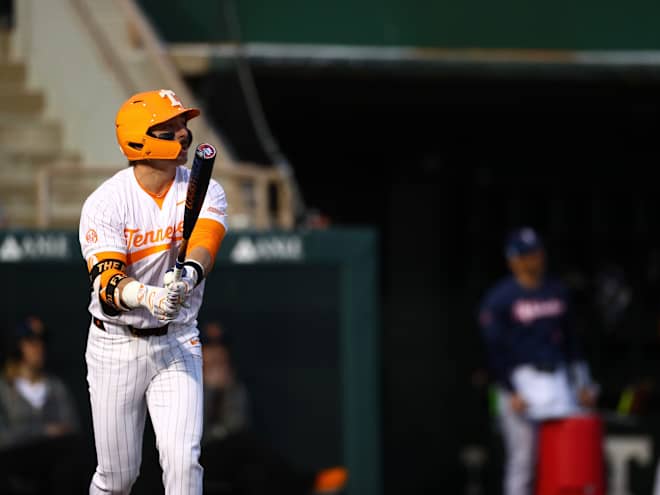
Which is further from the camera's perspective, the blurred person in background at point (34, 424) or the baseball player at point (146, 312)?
the blurred person in background at point (34, 424)

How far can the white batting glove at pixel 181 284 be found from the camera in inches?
167

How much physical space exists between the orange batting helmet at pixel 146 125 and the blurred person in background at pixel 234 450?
301 cm

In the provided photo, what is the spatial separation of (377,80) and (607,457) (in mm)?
3309

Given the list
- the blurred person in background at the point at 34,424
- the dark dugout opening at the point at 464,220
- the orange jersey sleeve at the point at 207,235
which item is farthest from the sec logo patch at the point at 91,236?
the dark dugout opening at the point at 464,220

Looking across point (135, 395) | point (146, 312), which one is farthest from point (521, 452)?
point (146, 312)

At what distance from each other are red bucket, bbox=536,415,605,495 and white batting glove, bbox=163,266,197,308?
156 inches

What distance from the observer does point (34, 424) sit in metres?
7.50

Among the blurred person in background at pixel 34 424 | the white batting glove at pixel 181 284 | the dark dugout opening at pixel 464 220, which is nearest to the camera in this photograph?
the white batting glove at pixel 181 284

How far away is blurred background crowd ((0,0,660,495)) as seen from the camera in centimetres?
771

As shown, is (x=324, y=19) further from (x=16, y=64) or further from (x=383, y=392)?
(x=383, y=392)

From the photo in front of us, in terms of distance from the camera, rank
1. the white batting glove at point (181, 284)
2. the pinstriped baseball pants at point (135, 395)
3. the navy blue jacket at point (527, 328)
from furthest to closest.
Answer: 1. the navy blue jacket at point (527, 328)
2. the pinstriped baseball pants at point (135, 395)
3. the white batting glove at point (181, 284)

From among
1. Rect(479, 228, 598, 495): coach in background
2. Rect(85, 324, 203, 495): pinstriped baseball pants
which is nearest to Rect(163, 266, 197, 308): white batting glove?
Rect(85, 324, 203, 495): pinstriped baseball pants

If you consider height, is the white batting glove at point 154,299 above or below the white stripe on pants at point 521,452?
above

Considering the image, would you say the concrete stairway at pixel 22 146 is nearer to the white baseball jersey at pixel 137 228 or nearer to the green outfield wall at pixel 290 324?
the green outfield wall at pixel 290 324
